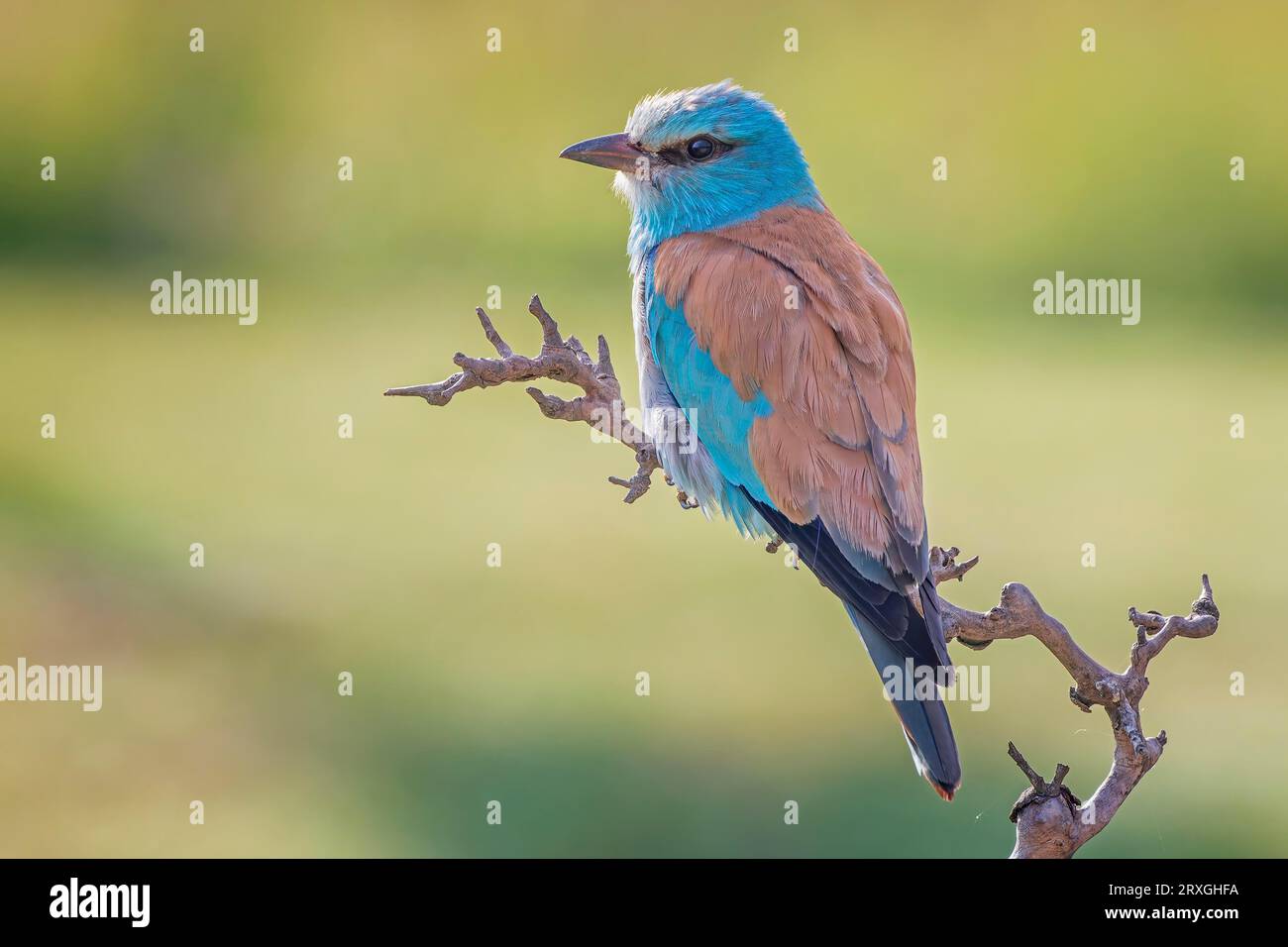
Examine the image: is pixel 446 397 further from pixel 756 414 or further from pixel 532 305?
pixel 756 414

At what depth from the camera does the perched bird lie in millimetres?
3369

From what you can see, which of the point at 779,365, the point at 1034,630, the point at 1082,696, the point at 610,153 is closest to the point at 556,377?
the point at 779,365

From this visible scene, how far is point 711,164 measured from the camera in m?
4.13

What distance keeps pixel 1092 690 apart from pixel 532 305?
1.49m

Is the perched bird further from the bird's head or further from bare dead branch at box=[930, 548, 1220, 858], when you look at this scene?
bare dead branch at box=[930, 548, 1220, 858]

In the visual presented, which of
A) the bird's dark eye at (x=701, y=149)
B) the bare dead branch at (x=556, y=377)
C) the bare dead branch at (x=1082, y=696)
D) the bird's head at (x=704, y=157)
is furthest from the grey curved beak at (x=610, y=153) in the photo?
the bare dead branch at (x=1082, y=696)

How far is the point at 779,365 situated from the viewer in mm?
3682

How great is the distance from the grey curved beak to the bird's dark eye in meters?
0.14

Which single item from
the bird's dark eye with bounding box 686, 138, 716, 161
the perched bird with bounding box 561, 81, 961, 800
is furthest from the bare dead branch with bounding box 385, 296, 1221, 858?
the bird's dark eye with bounding box 686, 138, 716, 161

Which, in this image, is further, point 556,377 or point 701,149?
point 701,149

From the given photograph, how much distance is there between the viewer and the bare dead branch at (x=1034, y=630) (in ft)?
9.77

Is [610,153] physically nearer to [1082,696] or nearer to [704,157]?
[704,157]

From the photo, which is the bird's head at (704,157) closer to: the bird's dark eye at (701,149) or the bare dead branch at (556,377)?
the bird's dark eye at (701,149)

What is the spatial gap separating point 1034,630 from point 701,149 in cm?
166
